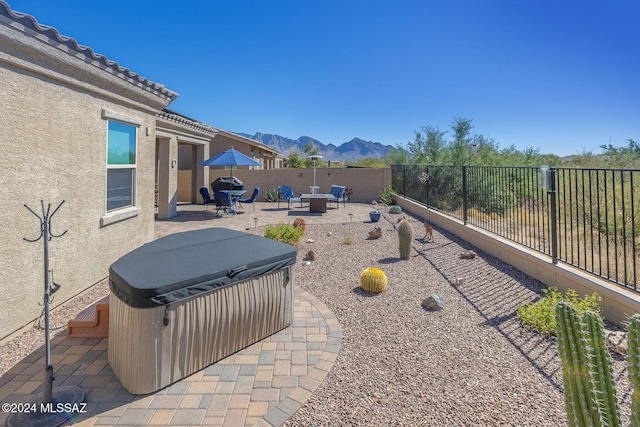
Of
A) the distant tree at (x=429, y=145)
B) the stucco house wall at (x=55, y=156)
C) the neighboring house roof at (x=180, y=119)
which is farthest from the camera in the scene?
the distant tree at (x=429, y=145)

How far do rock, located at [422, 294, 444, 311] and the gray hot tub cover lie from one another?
2.34 m

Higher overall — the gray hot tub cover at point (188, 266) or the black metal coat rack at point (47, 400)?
the gray hot tub cover at point (188, 266)

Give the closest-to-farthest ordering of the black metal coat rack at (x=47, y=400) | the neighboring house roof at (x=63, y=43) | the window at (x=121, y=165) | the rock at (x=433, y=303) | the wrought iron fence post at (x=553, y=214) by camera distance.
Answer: the black metal coat rack at (x=47, y=400) < the neighboring house roof at (x=63, y=43) < the rock at (x=433, y=303) < the wrought iron fence post at (x=553, y=214) < the window at (x=121, y=165)

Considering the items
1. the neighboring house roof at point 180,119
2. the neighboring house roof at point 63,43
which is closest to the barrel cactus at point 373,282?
the neighboring house roof at point 63,43

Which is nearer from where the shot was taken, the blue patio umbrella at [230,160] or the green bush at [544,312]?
the green bush at [544,312]

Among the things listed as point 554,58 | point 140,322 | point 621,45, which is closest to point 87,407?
point 140,322

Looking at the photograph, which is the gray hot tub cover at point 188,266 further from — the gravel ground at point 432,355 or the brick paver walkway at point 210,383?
the gravel ground at point 432,355

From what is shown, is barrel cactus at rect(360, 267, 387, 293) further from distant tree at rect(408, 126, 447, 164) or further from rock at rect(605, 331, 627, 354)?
distant tree at rect(408, 126, 447, 164)

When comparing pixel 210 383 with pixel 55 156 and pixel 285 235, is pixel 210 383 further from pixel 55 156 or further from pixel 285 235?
pixel 285 235

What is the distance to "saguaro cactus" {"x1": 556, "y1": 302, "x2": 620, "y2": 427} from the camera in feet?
5.62

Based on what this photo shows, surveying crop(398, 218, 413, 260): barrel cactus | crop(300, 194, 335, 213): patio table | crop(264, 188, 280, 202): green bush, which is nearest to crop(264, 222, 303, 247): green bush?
crop(398, 218, 413, 260): barrel cactus

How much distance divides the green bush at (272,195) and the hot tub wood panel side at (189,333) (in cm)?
1515

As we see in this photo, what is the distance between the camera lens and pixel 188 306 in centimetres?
267

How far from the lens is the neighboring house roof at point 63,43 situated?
10.5 feet
